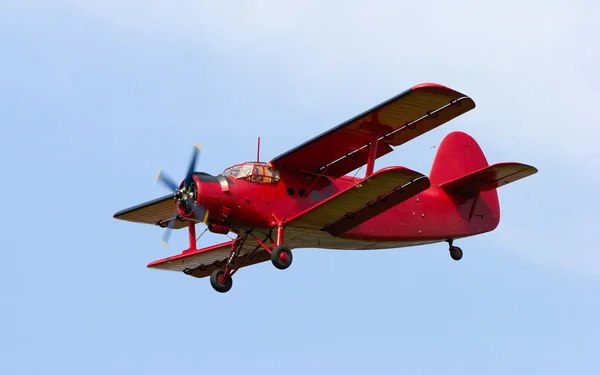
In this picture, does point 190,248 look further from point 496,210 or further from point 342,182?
point 496,210

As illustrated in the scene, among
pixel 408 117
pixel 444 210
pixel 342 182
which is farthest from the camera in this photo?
pixel 444 210

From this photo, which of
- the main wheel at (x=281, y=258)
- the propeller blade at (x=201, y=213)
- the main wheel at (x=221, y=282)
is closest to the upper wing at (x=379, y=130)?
the propeller blade at (x=201, y=213)

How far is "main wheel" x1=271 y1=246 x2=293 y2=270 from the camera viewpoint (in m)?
22.3

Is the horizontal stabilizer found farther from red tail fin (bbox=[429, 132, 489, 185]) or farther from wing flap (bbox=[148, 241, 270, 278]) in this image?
wing flap (bbox=[148, 241, 270, 278])

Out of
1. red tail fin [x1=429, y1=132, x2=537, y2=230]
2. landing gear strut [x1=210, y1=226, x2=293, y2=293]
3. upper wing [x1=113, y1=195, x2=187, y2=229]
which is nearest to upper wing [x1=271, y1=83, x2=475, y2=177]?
landing gear strut [x1=210, y1=226, x2=293, y2=293]

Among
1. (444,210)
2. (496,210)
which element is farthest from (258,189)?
(496,210)

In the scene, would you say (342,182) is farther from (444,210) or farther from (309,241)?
(444,210)

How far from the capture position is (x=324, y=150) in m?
23.6

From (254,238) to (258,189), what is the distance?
1.24 metres

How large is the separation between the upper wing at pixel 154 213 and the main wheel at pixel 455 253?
6.36m

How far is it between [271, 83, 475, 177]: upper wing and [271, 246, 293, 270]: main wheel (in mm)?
2074

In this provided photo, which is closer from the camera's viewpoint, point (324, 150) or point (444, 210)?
point (324, 150)

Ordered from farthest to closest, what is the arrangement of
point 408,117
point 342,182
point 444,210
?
point 444,210 < point 342,182 < point 408,117

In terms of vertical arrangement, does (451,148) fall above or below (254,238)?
above
